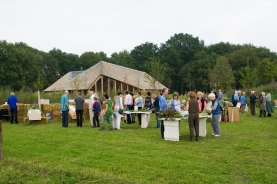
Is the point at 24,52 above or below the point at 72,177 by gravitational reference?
above

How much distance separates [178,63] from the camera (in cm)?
6059

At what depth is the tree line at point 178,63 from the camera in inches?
1566

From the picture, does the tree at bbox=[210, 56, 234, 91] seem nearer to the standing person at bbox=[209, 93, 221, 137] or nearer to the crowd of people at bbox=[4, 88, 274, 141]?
the crowd of people at bbox=[4, 88, 274, 141]

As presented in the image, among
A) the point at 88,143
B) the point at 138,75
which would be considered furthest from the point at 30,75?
the point at 88,143

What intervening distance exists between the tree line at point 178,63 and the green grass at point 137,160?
27919mm

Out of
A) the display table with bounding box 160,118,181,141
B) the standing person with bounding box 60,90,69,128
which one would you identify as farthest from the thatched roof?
the display table with bounding box 160,118,181,141

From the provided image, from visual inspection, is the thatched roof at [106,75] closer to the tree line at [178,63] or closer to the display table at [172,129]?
the tree line at [178,63]

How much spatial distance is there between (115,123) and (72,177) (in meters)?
7.95

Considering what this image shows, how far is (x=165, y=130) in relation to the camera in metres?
10.3

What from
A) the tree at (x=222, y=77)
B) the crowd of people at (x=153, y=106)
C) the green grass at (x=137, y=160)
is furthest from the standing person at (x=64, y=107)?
the tree at (x=222, y=77)

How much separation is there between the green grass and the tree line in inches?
1099

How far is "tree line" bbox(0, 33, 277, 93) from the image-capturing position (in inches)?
1566

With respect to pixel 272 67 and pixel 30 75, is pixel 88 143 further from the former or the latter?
pixel 30 75

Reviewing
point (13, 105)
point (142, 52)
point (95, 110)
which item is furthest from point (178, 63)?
point (95, 110)
